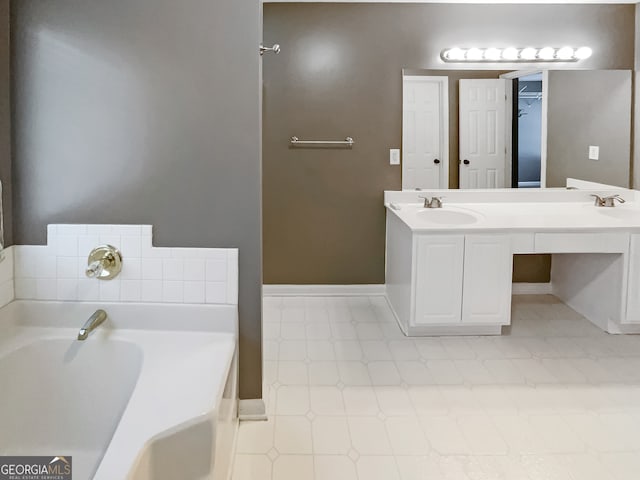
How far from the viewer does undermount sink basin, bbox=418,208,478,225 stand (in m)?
3.71

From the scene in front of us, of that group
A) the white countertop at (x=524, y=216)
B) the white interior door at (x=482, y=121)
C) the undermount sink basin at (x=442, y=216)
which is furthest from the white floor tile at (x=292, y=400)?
the white interior door at (x=482, y=121)

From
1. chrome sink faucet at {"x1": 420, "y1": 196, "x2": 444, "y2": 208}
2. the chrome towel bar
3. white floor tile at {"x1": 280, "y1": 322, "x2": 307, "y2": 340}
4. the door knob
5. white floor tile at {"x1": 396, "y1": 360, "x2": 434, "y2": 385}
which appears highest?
the door knob

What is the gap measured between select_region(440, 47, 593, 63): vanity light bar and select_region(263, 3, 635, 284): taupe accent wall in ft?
0.22

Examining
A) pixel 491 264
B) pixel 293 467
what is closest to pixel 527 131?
pixel 491 264

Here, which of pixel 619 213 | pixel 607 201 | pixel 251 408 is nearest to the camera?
pixel 251 408

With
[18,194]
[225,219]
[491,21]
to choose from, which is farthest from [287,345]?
[491,21]

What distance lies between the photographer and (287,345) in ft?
10.9

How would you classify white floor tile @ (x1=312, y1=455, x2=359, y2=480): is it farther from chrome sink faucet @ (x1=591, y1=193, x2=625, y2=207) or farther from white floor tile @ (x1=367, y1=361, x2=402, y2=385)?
chrome sink faucet @ (x1=591, y1=193, x2=625, y2=207)

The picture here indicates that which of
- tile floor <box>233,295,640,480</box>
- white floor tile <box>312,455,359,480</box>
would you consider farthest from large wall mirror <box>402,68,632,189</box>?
white floor tile <box>312,455,359,480</box>

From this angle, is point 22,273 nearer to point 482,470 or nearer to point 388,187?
point 482,470

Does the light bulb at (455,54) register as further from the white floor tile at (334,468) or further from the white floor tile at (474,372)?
the white floor tile at (334,468)

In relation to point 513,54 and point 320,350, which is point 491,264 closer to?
point 320,350

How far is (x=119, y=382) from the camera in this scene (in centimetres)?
209

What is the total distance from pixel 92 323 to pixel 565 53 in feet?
12.2
